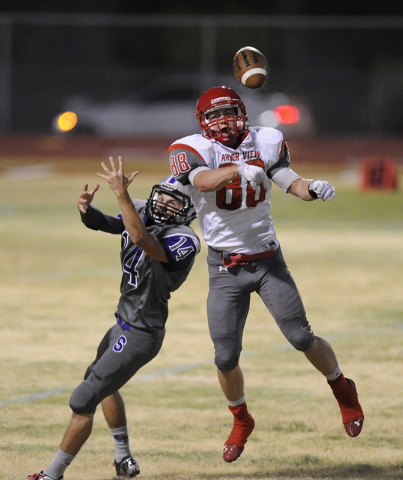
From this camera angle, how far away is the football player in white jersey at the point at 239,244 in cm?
493

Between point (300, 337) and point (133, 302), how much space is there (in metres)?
0.96

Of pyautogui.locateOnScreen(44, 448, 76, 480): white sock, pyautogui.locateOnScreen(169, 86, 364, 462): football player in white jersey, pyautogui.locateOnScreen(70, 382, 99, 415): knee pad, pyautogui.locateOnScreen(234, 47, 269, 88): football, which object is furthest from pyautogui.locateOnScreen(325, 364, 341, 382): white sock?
pyautogui.locateOnScreen(234, 47, 269, 88): football

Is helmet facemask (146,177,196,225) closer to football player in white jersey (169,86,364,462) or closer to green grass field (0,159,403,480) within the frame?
football player in white jersey (169,86,364,462)

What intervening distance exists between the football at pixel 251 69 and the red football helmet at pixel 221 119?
42 cm

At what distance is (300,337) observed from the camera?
16.1 ft

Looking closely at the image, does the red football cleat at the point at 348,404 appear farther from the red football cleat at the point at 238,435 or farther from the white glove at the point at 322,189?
the white glove at the point at 322,189

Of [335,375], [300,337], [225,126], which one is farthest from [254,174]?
[335,375]

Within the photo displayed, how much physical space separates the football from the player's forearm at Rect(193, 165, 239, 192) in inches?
34.6

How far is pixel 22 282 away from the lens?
1037cm

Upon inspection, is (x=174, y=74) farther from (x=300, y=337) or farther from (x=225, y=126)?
(x=300, y=337)

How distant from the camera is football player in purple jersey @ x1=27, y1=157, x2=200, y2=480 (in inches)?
175

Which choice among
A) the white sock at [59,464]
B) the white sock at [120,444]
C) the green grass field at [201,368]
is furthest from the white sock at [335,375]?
the white sock at [59,464]

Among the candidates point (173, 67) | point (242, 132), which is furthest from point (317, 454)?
point (173, 67)

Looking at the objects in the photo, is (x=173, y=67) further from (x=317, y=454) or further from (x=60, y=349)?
(x=317, y=454)
